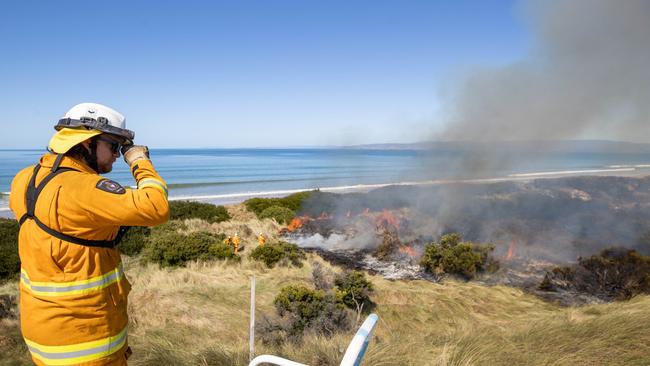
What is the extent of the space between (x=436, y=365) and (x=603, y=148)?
233733 millimetres

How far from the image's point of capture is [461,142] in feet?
74.5

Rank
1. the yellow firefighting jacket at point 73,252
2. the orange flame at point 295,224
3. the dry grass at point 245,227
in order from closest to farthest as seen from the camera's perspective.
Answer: the yellow firefighting jacket at point 73,252
the dry grass at point 245,227
the orange flame at point 295,224

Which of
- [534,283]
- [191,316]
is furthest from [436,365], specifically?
[534,283]

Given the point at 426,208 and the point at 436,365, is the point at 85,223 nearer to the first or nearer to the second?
the point at 436,365

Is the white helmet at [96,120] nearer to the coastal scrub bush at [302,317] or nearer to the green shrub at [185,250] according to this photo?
the coastal scrub bush at [302,317]

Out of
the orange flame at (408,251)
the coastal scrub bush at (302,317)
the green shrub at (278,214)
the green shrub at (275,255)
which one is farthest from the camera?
the green shrub at (278,214)

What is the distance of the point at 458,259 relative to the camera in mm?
10828

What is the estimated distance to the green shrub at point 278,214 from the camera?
17841 mm

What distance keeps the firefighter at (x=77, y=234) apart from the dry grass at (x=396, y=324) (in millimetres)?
1767

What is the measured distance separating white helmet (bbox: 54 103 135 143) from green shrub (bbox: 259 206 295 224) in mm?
15959

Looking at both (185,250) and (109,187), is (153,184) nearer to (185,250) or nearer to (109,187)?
(109,187)

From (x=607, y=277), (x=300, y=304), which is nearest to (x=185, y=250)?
(x=300, y=304)

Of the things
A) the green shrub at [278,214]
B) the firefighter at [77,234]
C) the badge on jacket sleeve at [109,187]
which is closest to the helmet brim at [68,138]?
the firefighter at [77,234]

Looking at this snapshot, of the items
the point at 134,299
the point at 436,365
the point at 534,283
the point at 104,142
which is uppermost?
the point at 104,142
